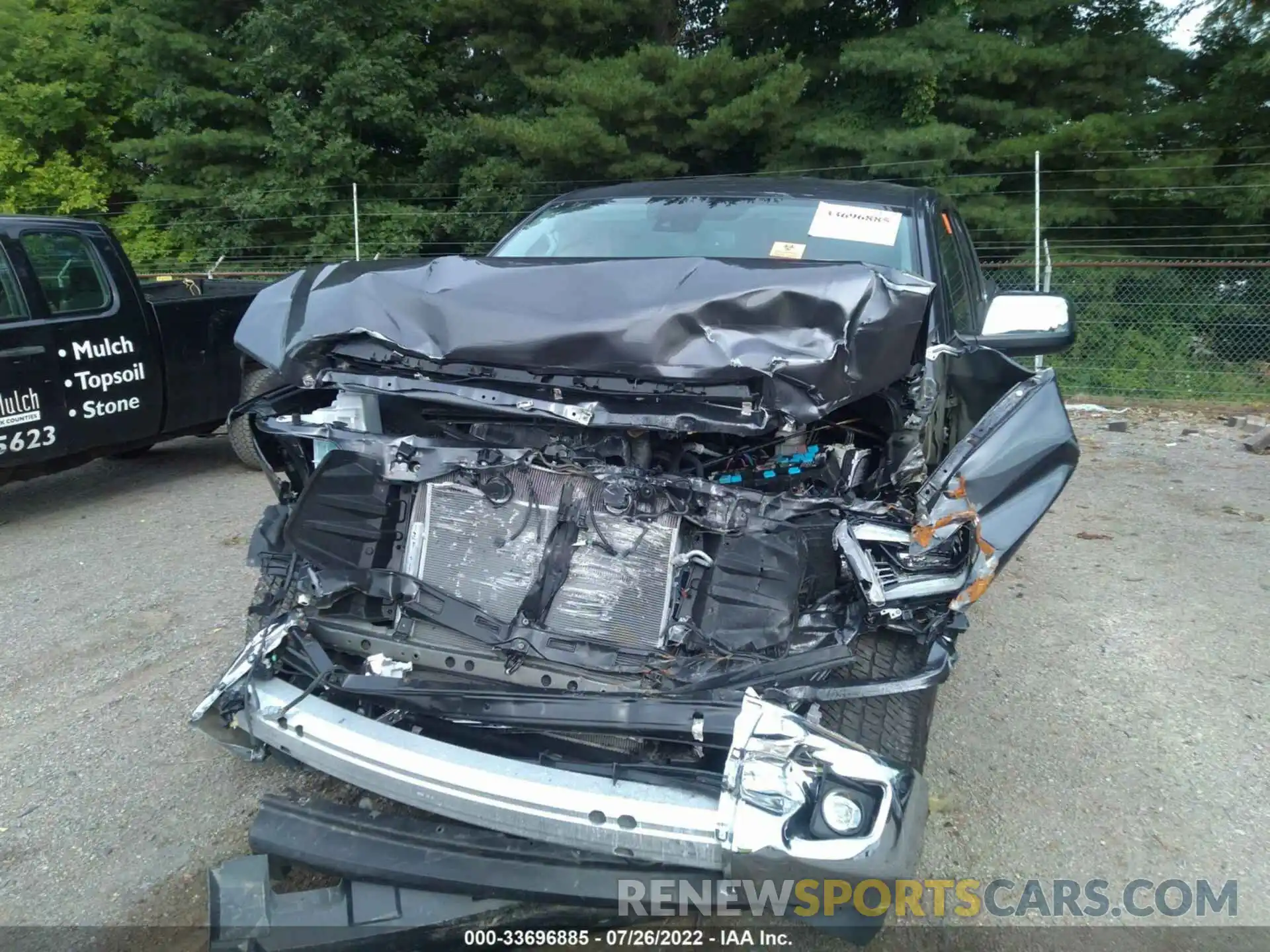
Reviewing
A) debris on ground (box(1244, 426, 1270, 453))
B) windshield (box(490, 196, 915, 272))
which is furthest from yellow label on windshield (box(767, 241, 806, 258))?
debris on ground (box(1244, 426, 1270, 453))

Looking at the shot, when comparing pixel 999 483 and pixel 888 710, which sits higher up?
pixel 999 483

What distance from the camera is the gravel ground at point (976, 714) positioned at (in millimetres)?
2742

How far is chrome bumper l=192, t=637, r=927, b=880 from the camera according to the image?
1960mm

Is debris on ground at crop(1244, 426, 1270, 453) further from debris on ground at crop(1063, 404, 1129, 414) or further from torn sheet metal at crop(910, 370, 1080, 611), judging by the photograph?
torn sheet metal at crop(910, 370, 1080, 611)

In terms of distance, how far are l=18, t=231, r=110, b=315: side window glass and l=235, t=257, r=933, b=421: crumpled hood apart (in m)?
4.11

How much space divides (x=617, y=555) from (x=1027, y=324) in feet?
5.84

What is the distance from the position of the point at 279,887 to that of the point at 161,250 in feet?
52.4

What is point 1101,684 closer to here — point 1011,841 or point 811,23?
point 1011,841

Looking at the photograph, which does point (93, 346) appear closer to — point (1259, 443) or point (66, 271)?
point (66, 271)

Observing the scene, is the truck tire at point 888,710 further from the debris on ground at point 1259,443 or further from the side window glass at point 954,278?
the debris on ground at point 1259,443

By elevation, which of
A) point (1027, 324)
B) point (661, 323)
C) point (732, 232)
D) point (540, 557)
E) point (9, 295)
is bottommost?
point (540, 557)

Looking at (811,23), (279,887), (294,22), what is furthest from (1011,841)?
(294,22)

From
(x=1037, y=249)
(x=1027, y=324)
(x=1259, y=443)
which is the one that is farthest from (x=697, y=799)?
(x=1037, y=249)

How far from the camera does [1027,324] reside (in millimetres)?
3326
